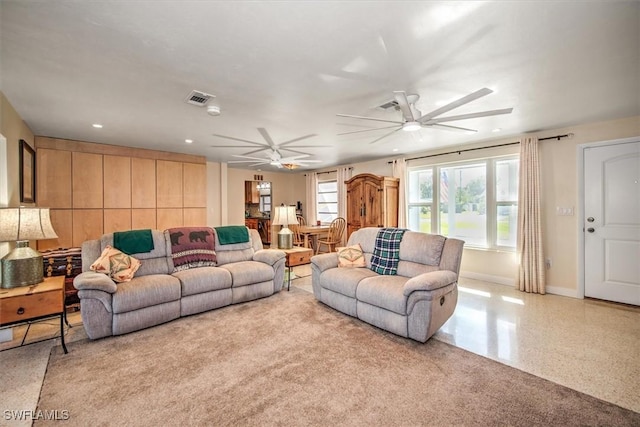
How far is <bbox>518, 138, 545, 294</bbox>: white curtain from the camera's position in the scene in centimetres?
411

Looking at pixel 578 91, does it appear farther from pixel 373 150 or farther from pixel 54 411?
pixel 54 411

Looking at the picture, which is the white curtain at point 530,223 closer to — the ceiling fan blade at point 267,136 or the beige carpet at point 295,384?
the beige carpet at point 295,384

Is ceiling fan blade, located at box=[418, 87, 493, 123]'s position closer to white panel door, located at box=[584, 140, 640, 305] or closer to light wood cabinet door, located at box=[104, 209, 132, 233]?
white panel door, located at box=[584, 140, 640, 305]

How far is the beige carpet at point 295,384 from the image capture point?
1.70m

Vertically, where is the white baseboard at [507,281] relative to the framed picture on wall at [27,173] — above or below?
below

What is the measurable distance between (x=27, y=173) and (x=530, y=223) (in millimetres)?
6938

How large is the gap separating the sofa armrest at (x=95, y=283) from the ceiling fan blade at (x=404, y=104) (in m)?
3.11

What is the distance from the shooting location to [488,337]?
2.72 m

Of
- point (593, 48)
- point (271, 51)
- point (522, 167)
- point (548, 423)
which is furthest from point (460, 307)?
point (271, 51)

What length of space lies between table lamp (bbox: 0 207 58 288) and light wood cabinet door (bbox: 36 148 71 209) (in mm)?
2307

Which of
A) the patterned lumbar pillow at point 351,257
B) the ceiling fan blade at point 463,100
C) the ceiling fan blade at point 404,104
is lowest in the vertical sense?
the patterned lumbar pillow at point 351,257

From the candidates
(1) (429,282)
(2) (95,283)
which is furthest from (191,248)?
(1) (429,282)

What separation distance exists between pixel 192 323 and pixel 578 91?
4586mm

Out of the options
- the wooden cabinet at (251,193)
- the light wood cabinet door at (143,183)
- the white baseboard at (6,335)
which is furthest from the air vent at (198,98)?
the wooden cabinet at (251,193)
